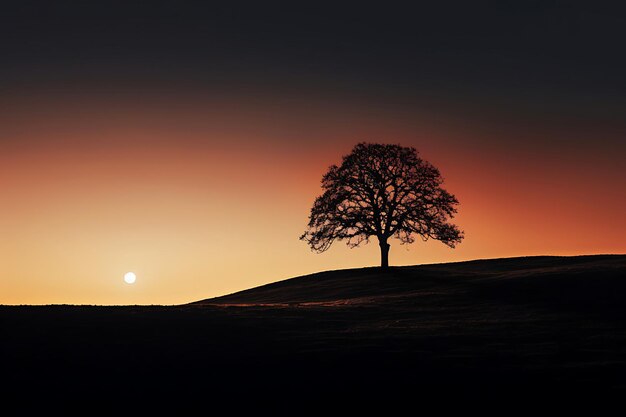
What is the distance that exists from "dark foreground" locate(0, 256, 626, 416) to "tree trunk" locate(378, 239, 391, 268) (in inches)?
712

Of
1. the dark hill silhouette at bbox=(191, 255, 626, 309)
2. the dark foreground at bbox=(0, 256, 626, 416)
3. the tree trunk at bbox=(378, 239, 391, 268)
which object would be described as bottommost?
the dark foreground at bbox=(0, 256, 626, 416)

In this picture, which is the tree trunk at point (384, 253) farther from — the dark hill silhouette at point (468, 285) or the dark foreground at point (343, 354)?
the dark foreground at point (343, 354)

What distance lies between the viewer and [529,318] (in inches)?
1416

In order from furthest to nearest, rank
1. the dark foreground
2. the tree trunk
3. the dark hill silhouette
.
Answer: the tree trunk → the dark hill silhouette → the dark foreground

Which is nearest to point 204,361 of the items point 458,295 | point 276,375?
point 276,375

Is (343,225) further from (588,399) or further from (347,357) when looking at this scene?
(588,399)

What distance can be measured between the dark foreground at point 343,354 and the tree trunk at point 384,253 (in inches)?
712

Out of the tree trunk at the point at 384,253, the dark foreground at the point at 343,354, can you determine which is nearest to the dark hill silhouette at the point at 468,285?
the dark foreground at the point at 343,354

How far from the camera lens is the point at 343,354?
26578mm

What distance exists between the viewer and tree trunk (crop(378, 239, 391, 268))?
216ft

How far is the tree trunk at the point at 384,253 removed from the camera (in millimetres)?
65688

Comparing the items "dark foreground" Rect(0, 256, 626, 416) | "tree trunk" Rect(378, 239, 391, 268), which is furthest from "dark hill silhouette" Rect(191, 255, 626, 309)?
"tree trunk" Rect(378, 239, 391, 268)

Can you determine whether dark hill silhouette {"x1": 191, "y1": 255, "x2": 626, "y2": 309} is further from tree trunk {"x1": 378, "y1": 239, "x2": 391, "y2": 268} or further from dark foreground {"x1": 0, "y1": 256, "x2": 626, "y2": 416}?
tree trunk {"x1": 378, "y1": 239, "x2": 391, "y2": 268}

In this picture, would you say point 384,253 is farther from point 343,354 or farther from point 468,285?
point 343,354
